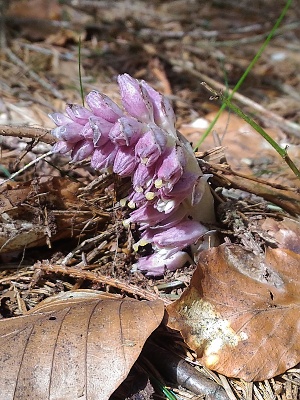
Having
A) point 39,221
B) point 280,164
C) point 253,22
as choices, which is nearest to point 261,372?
point 39,221

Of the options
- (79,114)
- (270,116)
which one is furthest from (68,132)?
(270,116)

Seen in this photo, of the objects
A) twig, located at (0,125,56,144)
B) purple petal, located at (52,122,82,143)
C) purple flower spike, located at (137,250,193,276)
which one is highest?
purple petal, located at (52,122,82,143)

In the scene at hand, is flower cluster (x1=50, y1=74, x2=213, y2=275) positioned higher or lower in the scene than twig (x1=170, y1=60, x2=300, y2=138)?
higher

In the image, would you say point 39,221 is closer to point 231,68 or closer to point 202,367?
point 202,367

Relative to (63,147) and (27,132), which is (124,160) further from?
(27,132)

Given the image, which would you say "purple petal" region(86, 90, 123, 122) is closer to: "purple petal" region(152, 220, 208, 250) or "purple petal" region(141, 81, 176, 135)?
"purple petal" region(141, 81, 176, 135)

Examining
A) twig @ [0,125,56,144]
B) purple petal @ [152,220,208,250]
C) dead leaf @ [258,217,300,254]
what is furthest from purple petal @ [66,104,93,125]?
dead leaf @ [258,217,300,254]

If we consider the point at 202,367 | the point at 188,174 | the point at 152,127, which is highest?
the point at 152,127
